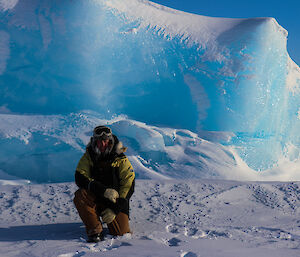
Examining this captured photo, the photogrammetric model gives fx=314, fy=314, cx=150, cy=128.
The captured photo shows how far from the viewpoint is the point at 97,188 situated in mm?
2139

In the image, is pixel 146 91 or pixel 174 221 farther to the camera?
pixel 146 91

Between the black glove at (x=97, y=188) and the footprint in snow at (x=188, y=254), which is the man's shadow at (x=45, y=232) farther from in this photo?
the footprint in snow at (x=188, y=254)

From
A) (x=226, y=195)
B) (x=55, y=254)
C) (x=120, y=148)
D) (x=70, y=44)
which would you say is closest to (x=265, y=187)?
(x=226, y=195)

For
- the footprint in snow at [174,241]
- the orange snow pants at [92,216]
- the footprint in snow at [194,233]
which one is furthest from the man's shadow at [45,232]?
the footprint in snow at [194,233]

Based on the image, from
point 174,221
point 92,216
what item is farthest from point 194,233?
point 92,216

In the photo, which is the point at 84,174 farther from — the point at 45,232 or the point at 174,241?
the point at 174,241

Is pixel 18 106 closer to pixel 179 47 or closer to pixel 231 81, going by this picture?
pixel 179 47

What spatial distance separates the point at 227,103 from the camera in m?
5.96

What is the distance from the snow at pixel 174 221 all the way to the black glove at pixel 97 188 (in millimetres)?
307

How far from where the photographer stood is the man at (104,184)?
2115 mm

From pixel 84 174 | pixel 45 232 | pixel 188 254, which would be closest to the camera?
pixel 188 254

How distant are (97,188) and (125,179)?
202 mm

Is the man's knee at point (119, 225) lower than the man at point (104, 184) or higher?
lower

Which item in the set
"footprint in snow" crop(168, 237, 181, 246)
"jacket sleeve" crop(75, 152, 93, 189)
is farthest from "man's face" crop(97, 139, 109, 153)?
"footprint in snow" crop(168, 237, 181, 246)
